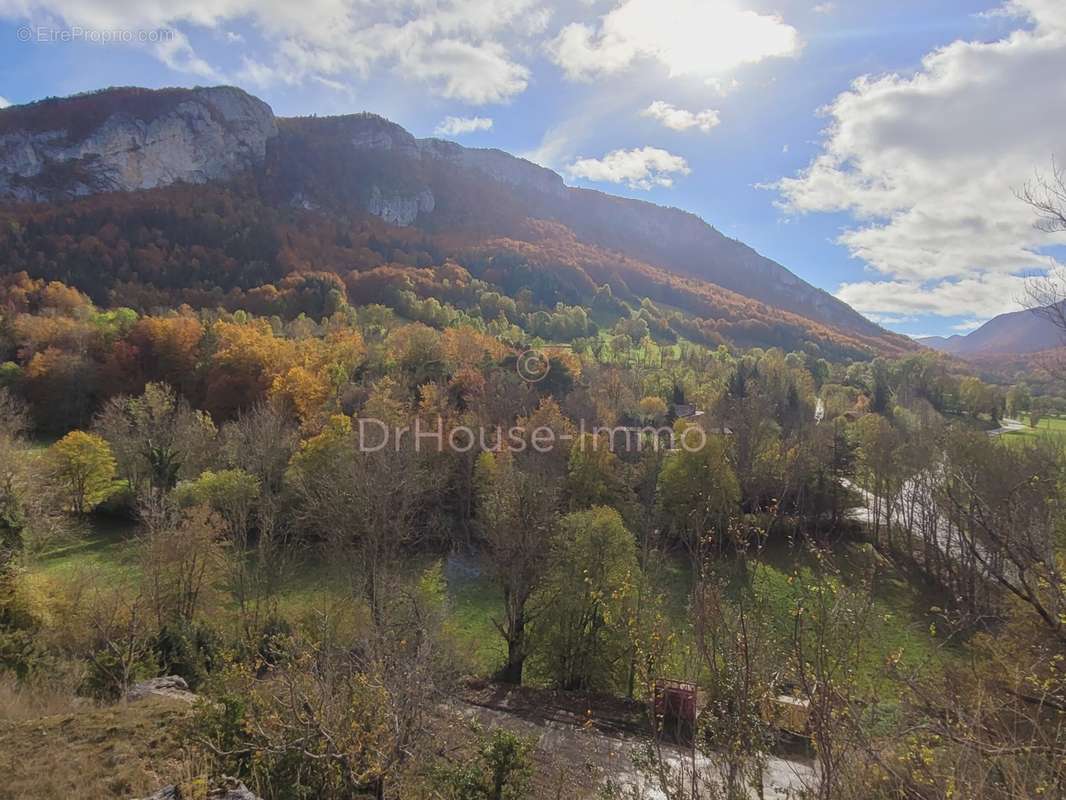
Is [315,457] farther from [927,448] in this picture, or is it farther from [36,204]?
[36,204]

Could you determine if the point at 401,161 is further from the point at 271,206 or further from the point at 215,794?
the point at 215,794

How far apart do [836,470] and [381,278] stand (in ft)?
268

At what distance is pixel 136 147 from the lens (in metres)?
121

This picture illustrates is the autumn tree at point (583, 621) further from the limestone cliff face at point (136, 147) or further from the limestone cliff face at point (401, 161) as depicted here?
the limestone cliff face at point (401, 161)

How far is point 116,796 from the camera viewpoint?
6.45 meters

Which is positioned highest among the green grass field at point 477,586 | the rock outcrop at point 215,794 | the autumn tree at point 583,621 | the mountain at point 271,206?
the mountain at point 271,206

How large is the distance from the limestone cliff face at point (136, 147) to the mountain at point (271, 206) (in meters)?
0.26

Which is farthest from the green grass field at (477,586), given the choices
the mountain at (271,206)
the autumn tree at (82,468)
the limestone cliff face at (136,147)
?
the limestone cliff face at (136,147)

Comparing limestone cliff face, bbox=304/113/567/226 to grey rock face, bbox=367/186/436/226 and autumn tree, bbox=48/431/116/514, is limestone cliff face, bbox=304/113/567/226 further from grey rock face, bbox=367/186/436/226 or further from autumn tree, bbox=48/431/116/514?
autumn tree, bbox=48/431/116/514

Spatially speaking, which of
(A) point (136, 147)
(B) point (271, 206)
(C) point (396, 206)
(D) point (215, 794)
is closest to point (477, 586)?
(D) point (215, 794)

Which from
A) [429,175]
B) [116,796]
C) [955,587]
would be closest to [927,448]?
[955,587]

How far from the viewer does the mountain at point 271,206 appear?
89.3 meters

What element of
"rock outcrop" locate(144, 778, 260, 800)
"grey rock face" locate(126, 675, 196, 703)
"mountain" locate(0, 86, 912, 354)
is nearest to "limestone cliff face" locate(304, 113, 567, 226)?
"mountain" locate(0, 86, 912, 354)

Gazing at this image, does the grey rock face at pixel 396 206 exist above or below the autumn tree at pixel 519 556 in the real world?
above
